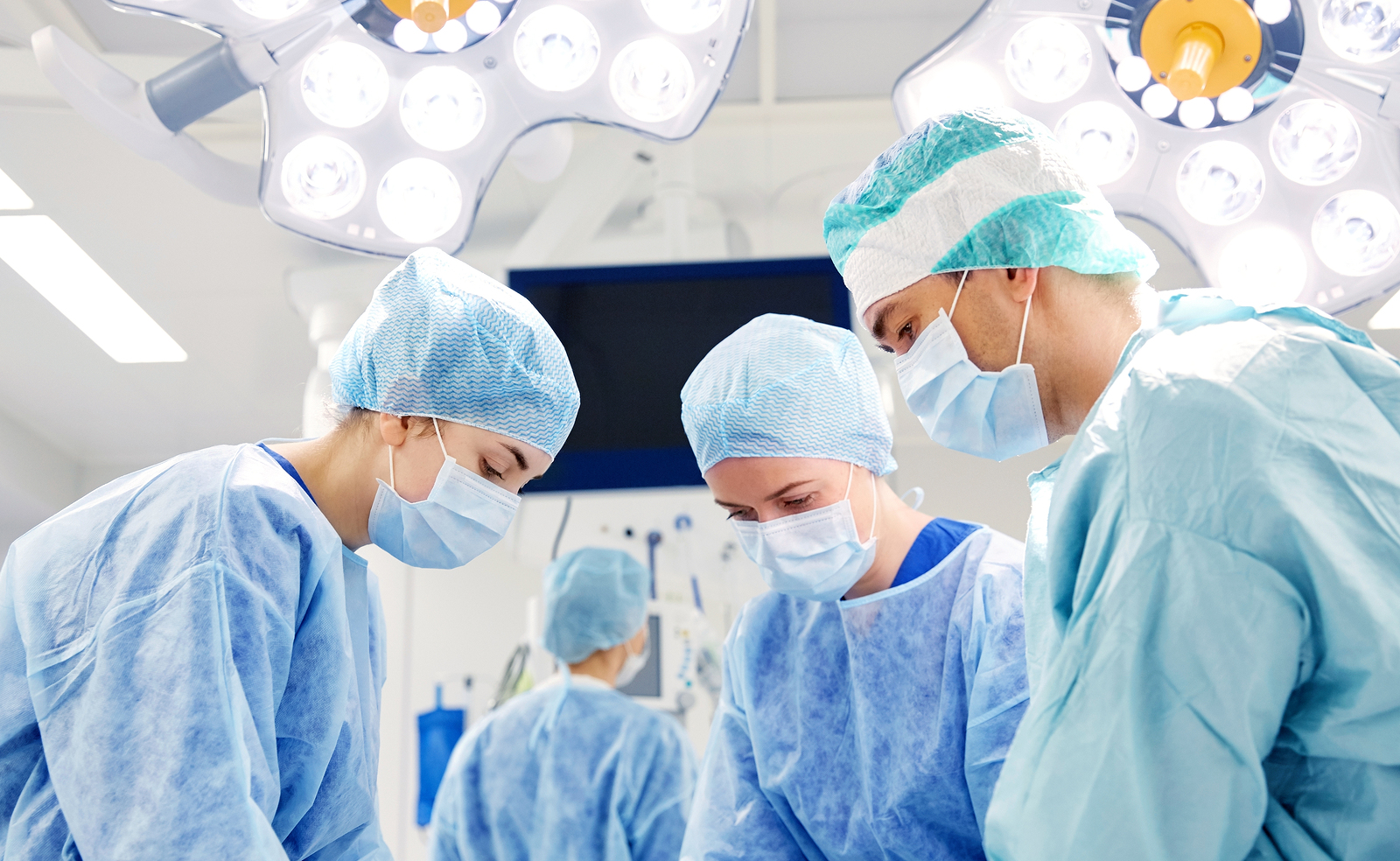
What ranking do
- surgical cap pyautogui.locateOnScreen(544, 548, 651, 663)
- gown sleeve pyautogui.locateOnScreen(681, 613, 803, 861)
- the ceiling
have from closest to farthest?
gown sleeve pyautogui.locateOnScreen(681, 613, 803, 861) < the ceiling < surgical cap pyautogui.locateOnScreen(544, 548, 651, 663)

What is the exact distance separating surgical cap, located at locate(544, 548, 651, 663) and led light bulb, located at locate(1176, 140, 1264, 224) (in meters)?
1.88

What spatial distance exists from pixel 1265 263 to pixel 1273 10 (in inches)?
13.2

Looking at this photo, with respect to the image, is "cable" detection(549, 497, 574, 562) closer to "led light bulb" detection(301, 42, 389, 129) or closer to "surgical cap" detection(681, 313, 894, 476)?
"surgical cap" detection(681, 313, 894, 476)

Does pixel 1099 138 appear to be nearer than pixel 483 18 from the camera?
No

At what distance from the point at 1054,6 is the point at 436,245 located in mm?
878

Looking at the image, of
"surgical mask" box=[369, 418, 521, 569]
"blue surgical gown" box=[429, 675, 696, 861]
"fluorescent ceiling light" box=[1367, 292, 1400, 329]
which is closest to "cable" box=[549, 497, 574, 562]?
"blue surgical gown" box=[429, 675, 696, 861]

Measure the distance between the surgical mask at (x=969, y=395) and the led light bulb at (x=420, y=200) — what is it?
2.06 ft

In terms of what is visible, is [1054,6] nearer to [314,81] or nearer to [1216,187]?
[1216,187]

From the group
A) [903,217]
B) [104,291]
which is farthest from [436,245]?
[104,291]

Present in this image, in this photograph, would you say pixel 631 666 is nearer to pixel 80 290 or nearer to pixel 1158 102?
pixel 1158 102

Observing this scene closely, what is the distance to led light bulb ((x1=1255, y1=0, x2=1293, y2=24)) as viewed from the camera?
133cm

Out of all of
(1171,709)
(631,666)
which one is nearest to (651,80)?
(1171,709)

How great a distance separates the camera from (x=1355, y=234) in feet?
4.73

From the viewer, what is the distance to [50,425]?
5457 mm
